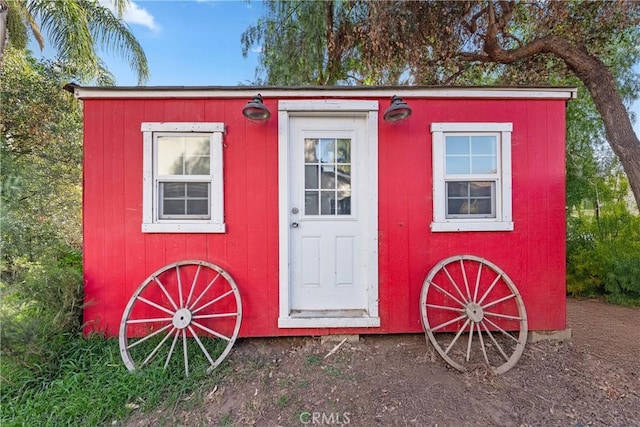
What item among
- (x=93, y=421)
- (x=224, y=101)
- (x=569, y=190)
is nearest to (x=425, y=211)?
(x=224, y=101)

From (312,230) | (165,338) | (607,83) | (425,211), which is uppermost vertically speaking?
(607,83)

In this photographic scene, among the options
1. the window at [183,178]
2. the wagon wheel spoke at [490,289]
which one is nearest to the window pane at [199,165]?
the window at [183,178]

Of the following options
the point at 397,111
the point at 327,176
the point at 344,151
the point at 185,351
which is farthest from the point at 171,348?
the point at 397,111

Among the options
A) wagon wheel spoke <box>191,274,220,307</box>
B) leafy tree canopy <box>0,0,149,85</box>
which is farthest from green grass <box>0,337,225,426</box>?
leafy tree canopy <box>0,0,149,85</box>

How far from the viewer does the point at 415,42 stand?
13.0 ft

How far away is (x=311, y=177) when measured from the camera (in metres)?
2.69

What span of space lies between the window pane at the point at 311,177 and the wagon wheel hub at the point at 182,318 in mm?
1598

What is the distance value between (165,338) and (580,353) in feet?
12.7

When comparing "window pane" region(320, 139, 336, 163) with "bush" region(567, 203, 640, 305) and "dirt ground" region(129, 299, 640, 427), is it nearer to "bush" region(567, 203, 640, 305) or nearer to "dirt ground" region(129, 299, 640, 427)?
"dirt ground" region(129, 299, 640, 427)

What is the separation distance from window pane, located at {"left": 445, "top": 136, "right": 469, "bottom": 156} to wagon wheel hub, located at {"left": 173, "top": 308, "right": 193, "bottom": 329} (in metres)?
2.88

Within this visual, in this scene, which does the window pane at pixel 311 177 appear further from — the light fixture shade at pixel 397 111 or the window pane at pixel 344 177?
the light fixture shade at pixel 397 111

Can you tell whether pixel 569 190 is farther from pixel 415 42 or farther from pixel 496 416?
pixel 496 416

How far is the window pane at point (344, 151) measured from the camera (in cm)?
269

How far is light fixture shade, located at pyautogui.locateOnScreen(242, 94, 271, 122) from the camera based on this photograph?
2266 mm
